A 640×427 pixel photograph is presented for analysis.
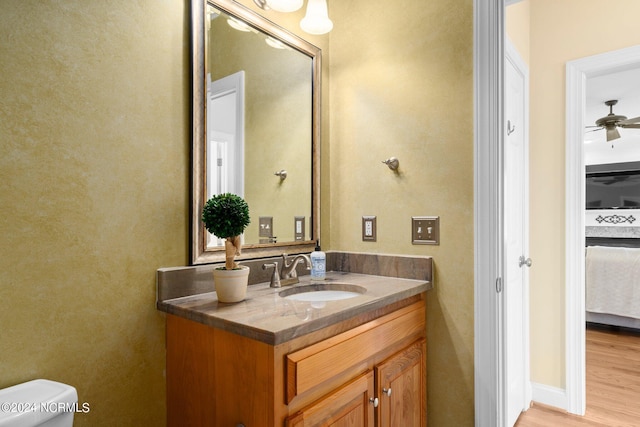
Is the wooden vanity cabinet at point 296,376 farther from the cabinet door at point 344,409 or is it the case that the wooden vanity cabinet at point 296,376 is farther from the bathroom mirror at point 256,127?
the bathroom mirror at point 256,127

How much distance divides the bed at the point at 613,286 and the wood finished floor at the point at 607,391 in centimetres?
25

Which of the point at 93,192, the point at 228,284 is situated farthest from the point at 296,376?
the point at 93,192

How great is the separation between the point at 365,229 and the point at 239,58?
96 centimetres

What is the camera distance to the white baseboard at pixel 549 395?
87.5 inches

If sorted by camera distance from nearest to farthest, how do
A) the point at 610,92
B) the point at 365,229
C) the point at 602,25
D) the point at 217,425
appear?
the point at 217,425 < the point at 365,229 < the point at 602,25 < the point at 610,92

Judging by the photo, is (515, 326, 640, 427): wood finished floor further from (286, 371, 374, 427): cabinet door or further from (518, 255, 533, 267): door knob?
(286, 371, 374, 427): cabinet door

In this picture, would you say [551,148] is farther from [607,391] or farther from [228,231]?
[228,231]

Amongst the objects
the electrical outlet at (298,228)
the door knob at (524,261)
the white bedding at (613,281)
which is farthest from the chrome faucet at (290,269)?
the white bedding at (613,281)

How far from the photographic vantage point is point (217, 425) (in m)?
1.04

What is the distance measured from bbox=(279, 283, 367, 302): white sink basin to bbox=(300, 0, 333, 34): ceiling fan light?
3.67 ft

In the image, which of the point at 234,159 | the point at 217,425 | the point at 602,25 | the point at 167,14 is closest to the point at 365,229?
the point at 234,159

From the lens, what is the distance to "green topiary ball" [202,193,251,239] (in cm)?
118

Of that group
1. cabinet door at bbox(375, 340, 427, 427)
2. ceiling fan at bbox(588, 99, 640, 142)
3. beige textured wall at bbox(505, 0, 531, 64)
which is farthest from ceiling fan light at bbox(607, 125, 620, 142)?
cabinet door at bbox(375, 340, 427, 427)

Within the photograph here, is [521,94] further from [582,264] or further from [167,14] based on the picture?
[167,14]
